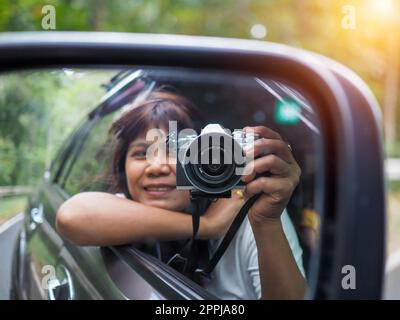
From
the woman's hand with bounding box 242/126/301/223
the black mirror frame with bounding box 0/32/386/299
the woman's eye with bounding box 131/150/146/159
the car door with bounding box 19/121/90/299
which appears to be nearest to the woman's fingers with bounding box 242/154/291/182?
the woman's hand with bounding box 242/126/301/223

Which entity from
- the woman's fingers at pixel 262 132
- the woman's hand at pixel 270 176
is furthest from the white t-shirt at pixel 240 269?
the woman's fingers at pixel 262 132

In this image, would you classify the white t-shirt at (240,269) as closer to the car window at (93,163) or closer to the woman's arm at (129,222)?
the woman's arm at (129,222)

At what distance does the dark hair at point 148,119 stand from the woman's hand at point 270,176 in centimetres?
37

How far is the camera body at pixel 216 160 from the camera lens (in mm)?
1776

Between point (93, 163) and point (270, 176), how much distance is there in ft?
A: 3.64

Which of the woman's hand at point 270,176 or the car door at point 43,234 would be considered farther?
the car door at point 43,234

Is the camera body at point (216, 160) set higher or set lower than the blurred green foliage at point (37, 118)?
lower

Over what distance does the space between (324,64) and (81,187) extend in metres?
1.17

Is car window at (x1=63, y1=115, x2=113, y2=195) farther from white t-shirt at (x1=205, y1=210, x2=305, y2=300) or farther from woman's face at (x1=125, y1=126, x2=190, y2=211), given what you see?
white t-shirt at (x1=205, y1=210, x2=305, y2=300)

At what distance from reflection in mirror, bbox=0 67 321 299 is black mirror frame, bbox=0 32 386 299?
0.10 meters

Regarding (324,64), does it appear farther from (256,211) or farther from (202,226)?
(202,226)

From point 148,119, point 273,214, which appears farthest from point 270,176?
point 148,119

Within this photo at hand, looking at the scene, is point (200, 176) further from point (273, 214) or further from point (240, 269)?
point (240, 269)
